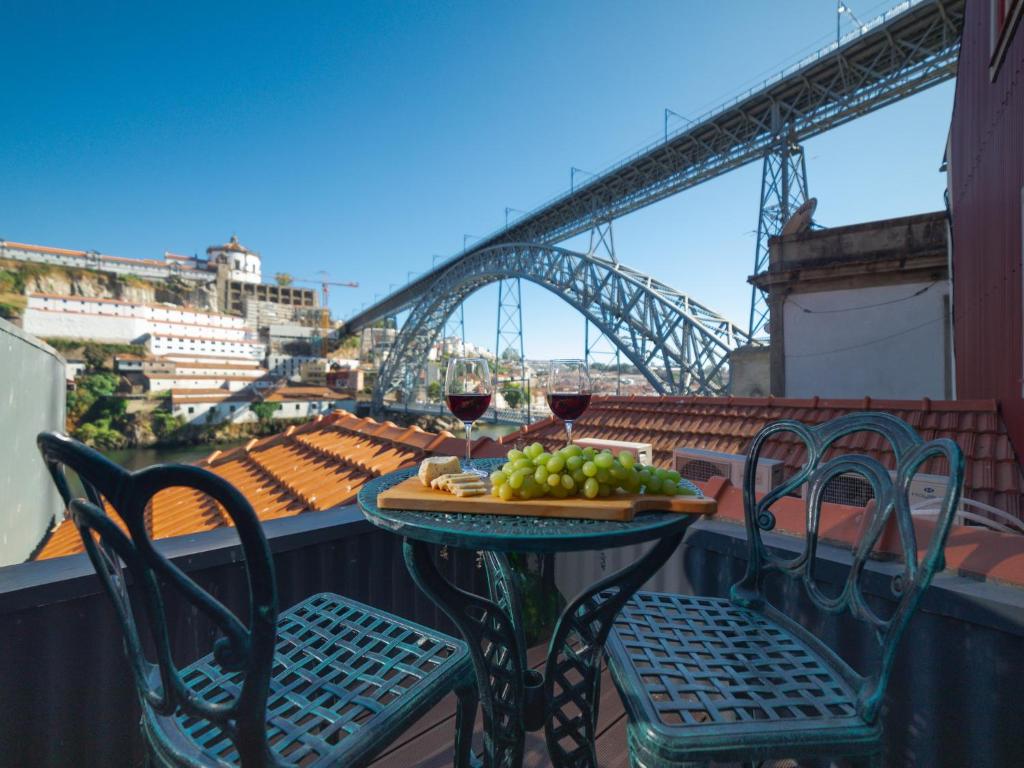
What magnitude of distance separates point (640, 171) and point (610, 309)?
3.78 metres

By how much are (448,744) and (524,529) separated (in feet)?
2.57

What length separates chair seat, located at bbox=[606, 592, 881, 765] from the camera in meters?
0.54

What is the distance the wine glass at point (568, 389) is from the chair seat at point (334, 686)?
46cm

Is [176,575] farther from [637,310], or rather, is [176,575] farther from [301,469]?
[637,310]

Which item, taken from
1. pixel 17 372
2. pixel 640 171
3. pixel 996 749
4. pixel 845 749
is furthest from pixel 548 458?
pixel 640 171

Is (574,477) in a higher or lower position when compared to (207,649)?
higher

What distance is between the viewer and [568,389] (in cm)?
98

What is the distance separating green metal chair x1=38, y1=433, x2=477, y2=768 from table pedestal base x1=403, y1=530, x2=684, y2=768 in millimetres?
44

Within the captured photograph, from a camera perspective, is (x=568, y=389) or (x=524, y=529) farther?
(x=568, y=389)

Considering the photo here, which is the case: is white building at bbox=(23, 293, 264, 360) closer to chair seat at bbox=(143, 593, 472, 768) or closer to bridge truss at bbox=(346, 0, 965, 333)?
bridge truss at bbox=(346, 0, 965, 333)

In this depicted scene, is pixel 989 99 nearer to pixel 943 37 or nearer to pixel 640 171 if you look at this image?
pixel 943 37

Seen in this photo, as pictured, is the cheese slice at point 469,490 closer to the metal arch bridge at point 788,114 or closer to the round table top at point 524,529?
the round table top at point 524,529

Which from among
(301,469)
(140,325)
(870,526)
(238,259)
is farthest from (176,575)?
(238,259)

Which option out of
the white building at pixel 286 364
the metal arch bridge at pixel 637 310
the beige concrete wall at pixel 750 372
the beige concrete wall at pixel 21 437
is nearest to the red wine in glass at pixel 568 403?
the beige concrete wall at pixel 21 437
